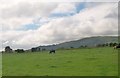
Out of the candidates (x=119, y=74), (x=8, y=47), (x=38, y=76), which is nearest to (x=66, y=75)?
(x=38, y=76)

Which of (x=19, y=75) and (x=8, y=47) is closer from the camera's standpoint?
(x=19, y=75)

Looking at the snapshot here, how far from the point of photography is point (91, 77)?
27.1 meters

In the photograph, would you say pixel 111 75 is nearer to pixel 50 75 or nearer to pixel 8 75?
pixel 50 75

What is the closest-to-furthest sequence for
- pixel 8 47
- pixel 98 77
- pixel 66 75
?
pixel 98 77, pixel 66 75, pixel 8 47

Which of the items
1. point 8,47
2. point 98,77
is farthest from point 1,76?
point 8,47

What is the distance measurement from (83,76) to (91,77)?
806mm

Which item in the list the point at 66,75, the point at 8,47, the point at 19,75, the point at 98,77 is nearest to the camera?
the point at 98,77

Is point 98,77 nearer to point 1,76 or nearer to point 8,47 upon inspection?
point 1,76

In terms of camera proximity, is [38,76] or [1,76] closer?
[38,76]

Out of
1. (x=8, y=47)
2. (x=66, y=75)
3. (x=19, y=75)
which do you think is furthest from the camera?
(x=8, y=47)

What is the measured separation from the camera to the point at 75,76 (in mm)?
27469

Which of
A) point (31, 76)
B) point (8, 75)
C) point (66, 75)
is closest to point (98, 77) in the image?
point (66, 75)

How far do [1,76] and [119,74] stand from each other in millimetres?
13020

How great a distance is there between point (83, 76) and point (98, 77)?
159 cm
